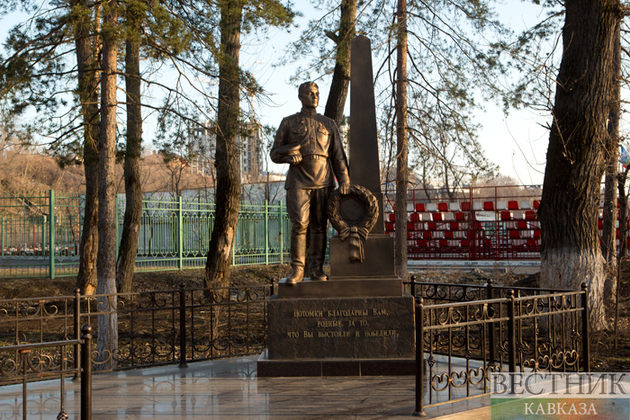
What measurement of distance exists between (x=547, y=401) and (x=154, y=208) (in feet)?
45.5

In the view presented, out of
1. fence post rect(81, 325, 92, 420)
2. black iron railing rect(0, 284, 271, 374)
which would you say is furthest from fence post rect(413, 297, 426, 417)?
black iron railing rect(0, 284, 271, 374)

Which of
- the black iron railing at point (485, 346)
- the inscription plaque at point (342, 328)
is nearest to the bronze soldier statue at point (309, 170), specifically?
the inscription plaque at point (342, 328)

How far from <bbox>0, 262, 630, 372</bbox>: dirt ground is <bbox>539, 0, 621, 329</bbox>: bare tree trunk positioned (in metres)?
0.54

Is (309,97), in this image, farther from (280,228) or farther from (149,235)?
(280,228)

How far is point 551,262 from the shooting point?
9.52 meters

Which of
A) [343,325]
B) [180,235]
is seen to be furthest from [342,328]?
[180,235]

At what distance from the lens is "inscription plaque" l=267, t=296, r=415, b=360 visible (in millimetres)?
6262

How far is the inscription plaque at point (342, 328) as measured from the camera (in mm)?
6262

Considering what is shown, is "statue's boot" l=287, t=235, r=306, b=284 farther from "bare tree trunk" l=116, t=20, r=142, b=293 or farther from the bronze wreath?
"bare tree trunk" l=116, t=20, r=142, b=293

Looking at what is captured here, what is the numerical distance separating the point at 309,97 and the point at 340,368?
3037mm

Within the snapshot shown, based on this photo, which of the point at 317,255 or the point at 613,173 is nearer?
the point at 317,255

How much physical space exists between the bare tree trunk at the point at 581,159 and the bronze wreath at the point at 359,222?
4148 millimetres

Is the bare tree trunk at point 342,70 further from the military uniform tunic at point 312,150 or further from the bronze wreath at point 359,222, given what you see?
the bronze wreath at point 359,222

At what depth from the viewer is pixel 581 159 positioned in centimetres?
930
